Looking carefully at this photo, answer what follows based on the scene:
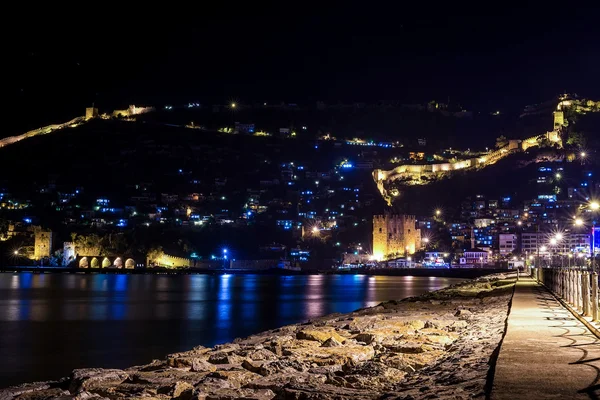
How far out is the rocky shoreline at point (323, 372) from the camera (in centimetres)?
619

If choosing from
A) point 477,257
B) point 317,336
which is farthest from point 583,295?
point 477,257

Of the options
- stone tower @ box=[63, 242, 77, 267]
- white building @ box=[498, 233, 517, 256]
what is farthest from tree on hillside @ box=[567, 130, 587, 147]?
stone tower @ box=[63, 242, 77, 267]

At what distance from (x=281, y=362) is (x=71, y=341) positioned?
14682 millimetres

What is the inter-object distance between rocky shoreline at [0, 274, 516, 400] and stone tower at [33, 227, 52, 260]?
109 meters

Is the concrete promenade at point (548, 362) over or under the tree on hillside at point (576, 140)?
under


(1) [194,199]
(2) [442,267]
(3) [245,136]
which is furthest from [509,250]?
(3) [245,136]

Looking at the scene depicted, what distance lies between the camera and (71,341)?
21.2m

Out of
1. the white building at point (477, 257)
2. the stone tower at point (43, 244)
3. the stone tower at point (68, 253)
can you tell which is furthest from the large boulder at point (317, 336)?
the stone tower at point (43, 244)

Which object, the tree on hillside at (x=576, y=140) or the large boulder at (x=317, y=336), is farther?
the tree on hillside at (x=576, y=140)

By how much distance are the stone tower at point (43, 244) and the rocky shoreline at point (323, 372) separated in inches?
4288

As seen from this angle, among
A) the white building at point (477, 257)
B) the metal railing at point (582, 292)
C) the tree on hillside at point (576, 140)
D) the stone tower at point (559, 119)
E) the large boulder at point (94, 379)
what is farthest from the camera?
the stone tower at point (559, 119)

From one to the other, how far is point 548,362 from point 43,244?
11486 centimetres

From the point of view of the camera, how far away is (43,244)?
4437 inches

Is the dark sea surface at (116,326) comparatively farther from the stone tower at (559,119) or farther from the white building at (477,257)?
the stone tower at (559,119)
